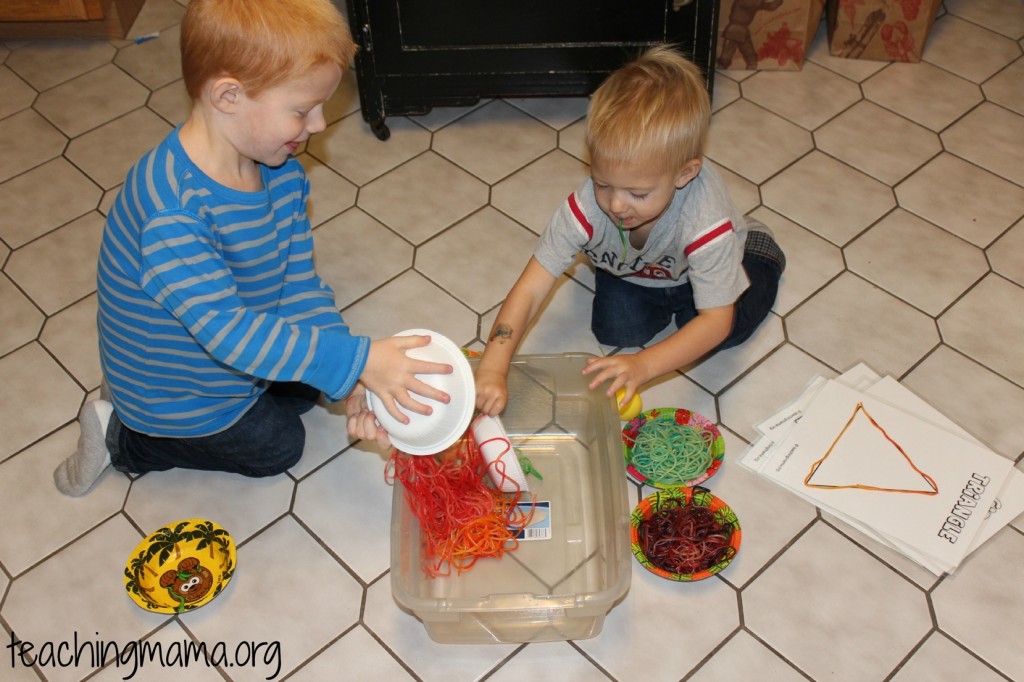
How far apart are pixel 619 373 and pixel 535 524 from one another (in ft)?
0.96

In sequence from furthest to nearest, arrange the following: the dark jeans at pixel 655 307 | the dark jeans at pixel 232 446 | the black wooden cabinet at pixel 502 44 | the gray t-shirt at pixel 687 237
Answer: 1. the black wooden cabinet at pixel 502 44
2. the dark jeans at pixel 655 307
3. the dark jeans at pixel 232 446
4. the gray t-shirt at pixel 687 237

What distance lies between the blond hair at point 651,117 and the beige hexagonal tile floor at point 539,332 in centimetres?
53

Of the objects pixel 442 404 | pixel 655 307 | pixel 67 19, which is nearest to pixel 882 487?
pixel 655 307

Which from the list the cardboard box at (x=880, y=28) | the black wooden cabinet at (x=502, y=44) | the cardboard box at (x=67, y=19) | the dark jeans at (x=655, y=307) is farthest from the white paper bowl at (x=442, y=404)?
the cardboard box at (x=67, y=19)

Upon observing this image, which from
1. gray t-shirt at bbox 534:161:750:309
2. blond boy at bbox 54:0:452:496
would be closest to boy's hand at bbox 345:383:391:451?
blond boy at bbox 54:0:452:496

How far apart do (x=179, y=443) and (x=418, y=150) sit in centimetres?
86

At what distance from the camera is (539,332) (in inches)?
66.4

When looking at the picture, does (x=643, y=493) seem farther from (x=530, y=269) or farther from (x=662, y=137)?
(x=662, y=137)

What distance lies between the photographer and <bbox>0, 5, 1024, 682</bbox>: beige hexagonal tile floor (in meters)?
1.33

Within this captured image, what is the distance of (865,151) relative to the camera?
1966 millimetres

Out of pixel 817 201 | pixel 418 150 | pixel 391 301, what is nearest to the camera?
pixel 391 301

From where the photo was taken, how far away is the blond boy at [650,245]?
119cm

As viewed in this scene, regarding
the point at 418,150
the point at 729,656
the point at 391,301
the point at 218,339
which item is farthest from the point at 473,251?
the point at 729,656
